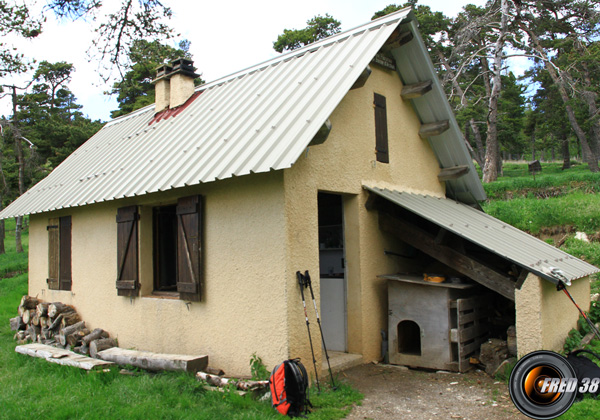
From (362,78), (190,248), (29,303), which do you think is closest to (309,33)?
(29,303)

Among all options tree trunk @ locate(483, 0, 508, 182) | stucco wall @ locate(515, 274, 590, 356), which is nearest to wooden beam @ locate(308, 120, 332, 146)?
stucco wall @ locate(515, 274, 590, 356)

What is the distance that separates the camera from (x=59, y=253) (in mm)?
10422

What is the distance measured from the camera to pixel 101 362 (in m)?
6.82

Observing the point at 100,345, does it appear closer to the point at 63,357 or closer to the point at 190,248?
the point at 63,357

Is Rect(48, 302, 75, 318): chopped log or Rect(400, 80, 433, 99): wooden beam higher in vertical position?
Rect(400, 80, 433, 99): wooden beam

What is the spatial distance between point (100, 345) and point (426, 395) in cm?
539

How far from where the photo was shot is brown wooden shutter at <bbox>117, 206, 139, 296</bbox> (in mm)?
8259

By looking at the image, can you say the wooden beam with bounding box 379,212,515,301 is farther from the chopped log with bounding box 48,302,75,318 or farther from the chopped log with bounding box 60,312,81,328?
the chopped log with bounding box 48,302,75,318

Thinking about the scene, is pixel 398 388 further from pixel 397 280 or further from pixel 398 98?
pixel 398 98

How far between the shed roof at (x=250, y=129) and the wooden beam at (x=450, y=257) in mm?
2410

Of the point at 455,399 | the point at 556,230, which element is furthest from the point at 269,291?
the point at 556,230

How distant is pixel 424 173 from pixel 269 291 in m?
4.67

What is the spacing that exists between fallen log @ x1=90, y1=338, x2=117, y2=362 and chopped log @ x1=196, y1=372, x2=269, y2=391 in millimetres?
2807

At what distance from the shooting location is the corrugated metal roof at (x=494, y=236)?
21.0 feet
